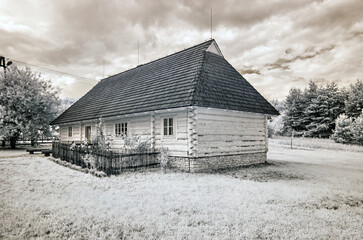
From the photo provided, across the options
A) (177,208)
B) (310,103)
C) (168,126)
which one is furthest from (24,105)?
(310,103)

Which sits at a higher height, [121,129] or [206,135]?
[121,129]

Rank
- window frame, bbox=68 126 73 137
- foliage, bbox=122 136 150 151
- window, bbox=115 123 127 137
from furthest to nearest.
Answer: window frame, bbox=68 126 73 137 < window, bbox=115 123 127 137 < foliage, bbox=122 136 150 151

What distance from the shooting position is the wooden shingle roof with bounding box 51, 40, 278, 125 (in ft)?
39.3

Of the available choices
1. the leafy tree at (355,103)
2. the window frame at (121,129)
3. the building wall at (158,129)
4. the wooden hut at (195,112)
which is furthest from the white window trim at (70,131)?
the leafy tree at (355,103)

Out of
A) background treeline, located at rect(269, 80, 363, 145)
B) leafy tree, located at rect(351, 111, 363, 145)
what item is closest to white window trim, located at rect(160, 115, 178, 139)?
leafy tree, located at rect(351, 111, 363, 145)

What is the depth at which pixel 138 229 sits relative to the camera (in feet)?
14.8

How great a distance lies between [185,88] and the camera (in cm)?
1220

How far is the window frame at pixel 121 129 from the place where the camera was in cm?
1562

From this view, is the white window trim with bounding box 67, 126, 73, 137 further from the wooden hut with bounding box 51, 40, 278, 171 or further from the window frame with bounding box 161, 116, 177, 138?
the window frame with bounding box 161, 116, 177, 138

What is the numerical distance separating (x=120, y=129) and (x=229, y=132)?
7.78 m

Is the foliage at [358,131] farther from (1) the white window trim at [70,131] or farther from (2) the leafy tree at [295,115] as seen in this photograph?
(1) the white window trim at [70,131]

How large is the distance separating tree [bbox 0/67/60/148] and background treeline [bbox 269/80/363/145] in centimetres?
4013

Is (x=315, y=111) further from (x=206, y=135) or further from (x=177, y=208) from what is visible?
(x=177, y=208)

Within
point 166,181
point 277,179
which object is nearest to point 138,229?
point 166,181
